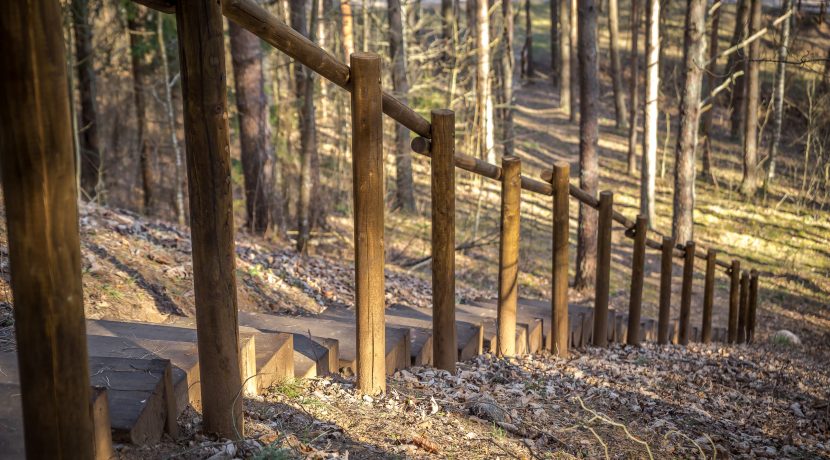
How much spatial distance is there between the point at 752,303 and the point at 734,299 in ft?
3.27

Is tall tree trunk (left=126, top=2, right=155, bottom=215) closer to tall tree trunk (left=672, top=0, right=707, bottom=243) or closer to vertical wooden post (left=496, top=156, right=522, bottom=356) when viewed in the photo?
vertical wooden post (left=496, top=156, right=522, bottom=356)

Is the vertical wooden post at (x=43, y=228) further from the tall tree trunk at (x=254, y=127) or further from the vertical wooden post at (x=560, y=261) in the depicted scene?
the tall tree trunk at (x=254, y=127)

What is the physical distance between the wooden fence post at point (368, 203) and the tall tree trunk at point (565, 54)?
2534cm

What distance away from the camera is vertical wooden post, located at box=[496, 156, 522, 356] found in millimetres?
5504

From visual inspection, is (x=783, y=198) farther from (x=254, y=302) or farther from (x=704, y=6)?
(x=254, y=302)

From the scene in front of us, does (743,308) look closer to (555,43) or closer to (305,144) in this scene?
(305,144)

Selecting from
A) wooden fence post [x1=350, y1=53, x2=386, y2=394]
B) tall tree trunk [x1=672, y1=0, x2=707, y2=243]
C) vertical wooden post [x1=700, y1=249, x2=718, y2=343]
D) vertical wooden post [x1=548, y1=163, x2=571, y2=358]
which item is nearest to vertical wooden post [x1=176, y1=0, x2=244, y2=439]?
wooden fence post [x1=350, y1=53, x2=386, y2=394]

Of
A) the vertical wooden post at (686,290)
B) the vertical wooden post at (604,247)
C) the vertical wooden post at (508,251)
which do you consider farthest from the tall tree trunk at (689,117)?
the vertical wooden post at (508,251)

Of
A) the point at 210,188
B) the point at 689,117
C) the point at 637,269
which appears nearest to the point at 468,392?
the point at 210,188

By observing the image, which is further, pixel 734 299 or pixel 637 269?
pixel 734 299

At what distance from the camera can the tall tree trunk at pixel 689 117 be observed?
15.6m

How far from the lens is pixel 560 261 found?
254 inches

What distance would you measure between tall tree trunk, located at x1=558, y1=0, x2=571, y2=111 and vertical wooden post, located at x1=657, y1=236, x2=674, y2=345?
20232mm

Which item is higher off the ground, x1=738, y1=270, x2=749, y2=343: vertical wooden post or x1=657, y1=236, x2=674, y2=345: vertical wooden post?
x1=657, y1=236, x2=674, y2=345: vertical wooden post
